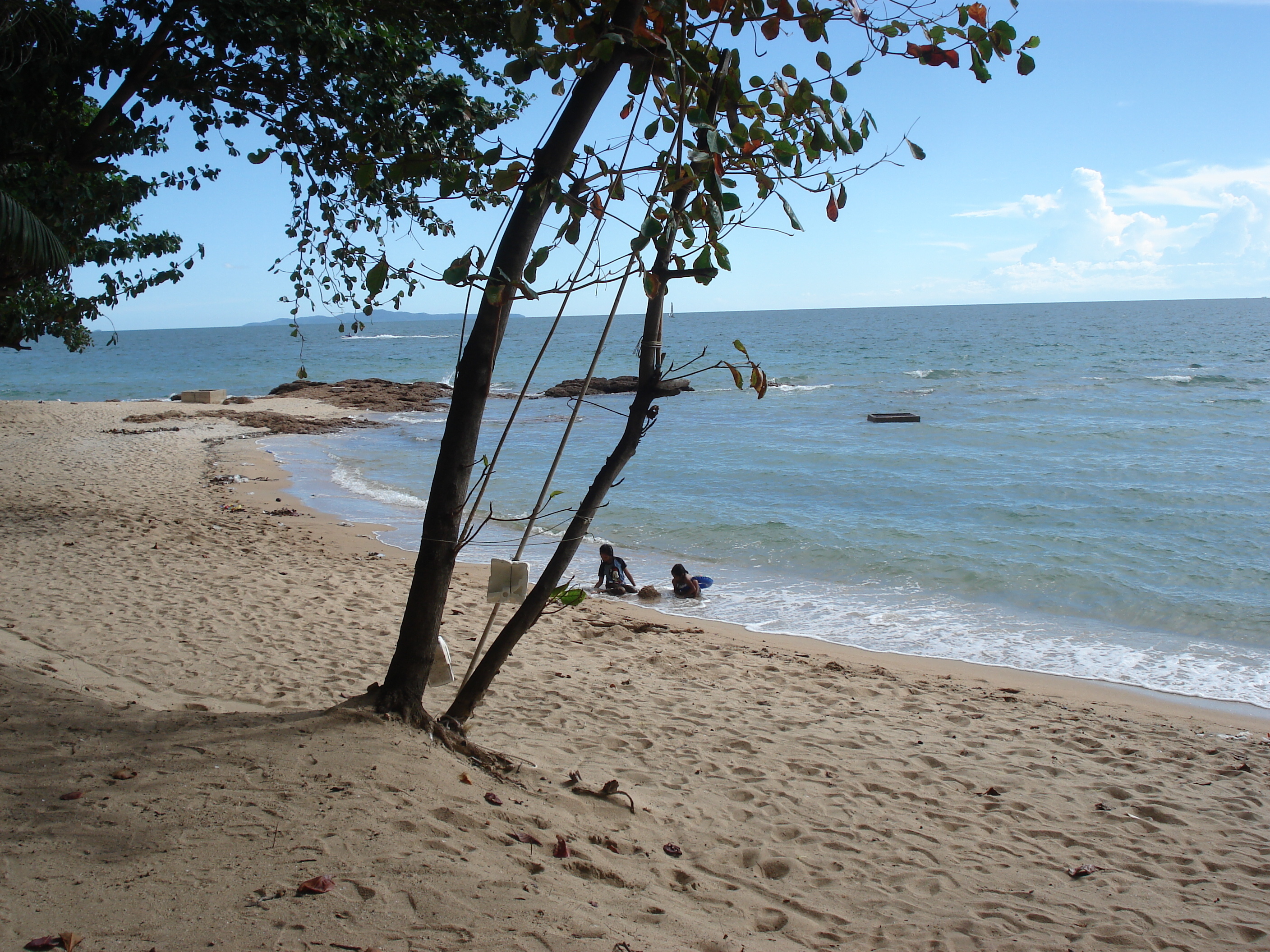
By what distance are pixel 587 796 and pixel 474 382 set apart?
6.51 feet

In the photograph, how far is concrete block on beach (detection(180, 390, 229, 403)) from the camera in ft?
102

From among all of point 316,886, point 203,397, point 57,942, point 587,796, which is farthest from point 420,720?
point 203,397

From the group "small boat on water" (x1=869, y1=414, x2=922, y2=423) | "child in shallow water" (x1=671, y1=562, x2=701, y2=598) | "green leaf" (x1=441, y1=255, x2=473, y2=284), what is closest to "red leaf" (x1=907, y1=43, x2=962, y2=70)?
"green leaf" (x1=441, y1=255, x2=473, y2=284)

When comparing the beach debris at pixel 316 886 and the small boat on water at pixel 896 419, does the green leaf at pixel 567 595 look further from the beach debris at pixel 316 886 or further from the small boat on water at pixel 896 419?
the small boat on water at pixel 896 419

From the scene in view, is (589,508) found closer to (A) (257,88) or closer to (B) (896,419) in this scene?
(A) (257,88)

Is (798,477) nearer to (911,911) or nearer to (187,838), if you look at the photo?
(911,911)

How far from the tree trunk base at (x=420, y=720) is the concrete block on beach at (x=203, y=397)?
30.7 meters

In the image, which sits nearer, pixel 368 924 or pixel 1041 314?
pixel 368 924

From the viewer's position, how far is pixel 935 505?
15461 millimetres

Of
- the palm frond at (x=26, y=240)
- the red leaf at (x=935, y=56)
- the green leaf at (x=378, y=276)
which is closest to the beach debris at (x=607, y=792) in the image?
the green leaf at (x=378, y=276)

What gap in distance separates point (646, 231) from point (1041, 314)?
170733mm

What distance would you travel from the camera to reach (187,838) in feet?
9.32

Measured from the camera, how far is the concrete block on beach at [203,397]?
31.0 meters

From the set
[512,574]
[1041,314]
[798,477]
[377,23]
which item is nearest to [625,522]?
[798,477]
